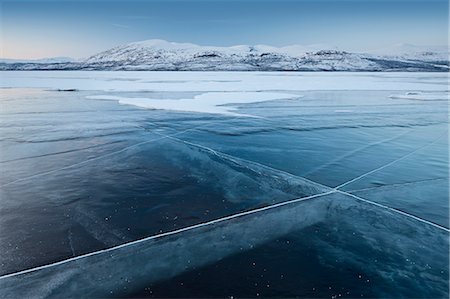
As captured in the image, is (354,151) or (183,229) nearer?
A: (183,229)

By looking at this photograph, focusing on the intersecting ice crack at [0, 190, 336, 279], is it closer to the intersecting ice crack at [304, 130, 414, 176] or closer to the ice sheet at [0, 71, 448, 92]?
the intersecting ice crack at [304, 130, 414, 176]

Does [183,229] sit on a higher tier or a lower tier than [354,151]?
lower

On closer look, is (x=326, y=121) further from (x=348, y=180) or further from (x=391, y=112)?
(x=348, y=180)

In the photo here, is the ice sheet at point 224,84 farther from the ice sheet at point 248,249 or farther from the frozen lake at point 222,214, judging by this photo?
the ice sheet at point 248,249

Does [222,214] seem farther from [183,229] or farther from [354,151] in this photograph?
[354,151]

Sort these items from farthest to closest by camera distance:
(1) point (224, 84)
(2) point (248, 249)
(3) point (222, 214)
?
Result: 1. (1) point (224, 84)
2. (3) point (222, 214)
3. (2) point (248, 249)

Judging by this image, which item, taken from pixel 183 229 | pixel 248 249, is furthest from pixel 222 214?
pixel 248 249

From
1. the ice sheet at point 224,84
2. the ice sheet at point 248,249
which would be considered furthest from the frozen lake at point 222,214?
the ice sheet at point 224,84

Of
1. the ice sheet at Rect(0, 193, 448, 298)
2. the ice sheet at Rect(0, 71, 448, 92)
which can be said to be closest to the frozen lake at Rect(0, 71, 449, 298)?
the ice sheet at Rect(0, 193, 448, 298)
